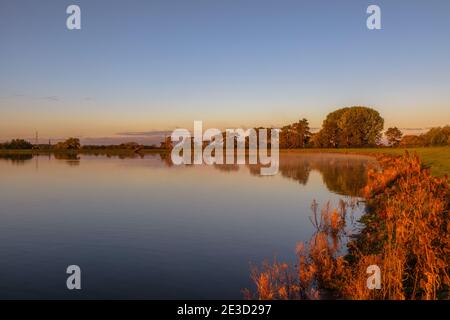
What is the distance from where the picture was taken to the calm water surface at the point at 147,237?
11070 mm

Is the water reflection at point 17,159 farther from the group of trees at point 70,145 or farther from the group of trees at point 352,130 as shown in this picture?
the group of trees at point 352,130

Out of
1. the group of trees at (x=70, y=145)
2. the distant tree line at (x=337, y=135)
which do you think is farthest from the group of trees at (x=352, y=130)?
the group of trees at (x=70, y=145)

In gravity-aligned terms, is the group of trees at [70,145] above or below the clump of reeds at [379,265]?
above

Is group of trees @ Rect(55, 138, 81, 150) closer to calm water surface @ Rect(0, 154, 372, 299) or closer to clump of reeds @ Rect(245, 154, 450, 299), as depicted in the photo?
calm water surface @ Rect(0, 154, 372, 299)

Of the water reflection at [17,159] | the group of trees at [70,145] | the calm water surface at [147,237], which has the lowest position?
the calm water surface at [147,237]

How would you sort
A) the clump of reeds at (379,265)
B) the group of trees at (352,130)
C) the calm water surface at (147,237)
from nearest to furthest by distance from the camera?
the clump of reeds at (379,265) < the calm water surface at (147,237) < the group of trees at (352,130)

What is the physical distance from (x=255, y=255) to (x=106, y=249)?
5.68 m

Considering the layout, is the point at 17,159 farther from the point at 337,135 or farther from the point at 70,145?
the point at 337,135

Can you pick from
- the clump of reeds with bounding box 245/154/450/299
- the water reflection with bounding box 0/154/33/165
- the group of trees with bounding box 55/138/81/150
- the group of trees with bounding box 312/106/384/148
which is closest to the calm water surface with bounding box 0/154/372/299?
the clump of reeds with bounding box 245/154/450/299

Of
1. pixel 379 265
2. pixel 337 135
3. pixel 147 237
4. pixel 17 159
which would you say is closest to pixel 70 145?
pixel 17 159

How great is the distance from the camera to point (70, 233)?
17.2m

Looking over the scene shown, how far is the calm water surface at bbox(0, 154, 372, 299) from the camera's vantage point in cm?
1107
